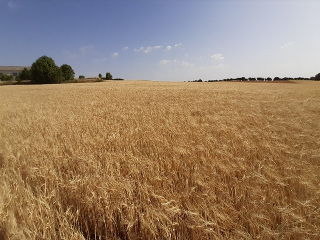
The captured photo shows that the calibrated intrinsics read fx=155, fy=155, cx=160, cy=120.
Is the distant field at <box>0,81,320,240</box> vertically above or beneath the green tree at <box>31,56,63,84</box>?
beneath

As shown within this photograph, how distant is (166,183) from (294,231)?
1551 mm

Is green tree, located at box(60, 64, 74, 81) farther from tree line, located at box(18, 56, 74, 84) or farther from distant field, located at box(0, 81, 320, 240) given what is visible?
distant field, located at box(0, 81, 320, 240)

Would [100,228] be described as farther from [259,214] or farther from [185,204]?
[259,214]

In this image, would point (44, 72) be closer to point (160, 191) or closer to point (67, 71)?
point (67, 71)

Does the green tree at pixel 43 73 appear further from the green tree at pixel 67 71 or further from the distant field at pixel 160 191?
the distant field at pixel 160 191

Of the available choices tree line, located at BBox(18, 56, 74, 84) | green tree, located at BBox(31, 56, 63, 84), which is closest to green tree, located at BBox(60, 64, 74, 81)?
tree line, located at BBox(18, 56, 74, 84)

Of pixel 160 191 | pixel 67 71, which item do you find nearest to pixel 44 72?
pixel 67 71

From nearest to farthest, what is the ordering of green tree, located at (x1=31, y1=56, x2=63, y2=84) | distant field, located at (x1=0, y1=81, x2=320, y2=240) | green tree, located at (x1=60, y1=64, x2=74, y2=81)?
distant field, located at (x1=0, y1=81, x2=320, y2=240)
green tree, located at (x1=31, y1=56, x2=63, y2=84)
green tree, located at (x1=60, y1=64, x2=74, y2=81)

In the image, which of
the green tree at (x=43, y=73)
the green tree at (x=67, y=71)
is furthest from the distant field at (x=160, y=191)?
the green tree at (x=67, y=71)

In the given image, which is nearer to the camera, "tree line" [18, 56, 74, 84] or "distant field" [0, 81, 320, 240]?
"distant field" [0, 81, 320, 240]

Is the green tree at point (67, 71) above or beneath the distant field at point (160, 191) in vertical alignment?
above

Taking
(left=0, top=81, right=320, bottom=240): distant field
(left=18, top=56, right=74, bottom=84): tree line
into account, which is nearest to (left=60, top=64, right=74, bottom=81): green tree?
(left=18, top=56, right=74, bottom=84): tree line

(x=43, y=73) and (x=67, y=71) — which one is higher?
(x=67, y=71)

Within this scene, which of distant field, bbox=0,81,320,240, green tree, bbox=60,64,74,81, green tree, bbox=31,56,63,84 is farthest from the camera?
green tree, bbox=60,64,74,81
